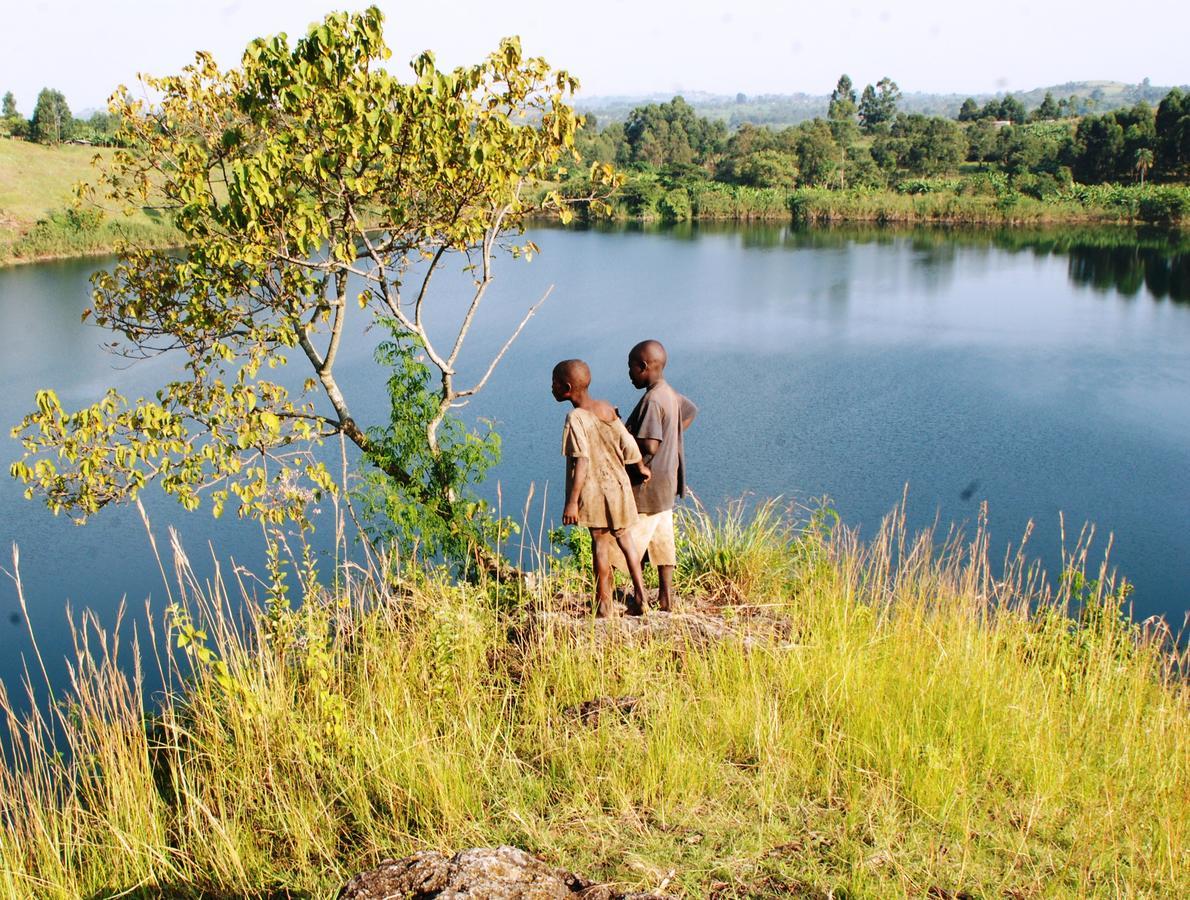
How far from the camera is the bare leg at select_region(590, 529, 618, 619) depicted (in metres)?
4.69

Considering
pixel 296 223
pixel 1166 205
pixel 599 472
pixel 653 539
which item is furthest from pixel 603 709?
pixel 1166 205

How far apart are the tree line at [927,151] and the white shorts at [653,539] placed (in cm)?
4819

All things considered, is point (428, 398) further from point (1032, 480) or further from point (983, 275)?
point (983, 275)

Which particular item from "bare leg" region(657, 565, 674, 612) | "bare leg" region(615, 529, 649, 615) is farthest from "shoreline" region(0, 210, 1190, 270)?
"bare leg" region(615, 529, 649, 615)

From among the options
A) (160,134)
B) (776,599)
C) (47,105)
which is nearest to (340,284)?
(160,134)

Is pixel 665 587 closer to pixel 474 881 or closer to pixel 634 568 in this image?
pixel 634 568

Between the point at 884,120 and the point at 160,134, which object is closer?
the point at 160,134

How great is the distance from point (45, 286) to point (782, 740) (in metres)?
32.2

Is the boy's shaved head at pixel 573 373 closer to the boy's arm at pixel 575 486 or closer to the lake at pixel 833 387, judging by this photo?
the boy's arm at pixel 575 486

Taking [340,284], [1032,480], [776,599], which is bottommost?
[1032,480]

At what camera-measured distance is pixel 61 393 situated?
1773cm

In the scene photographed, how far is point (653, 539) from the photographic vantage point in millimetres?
4996

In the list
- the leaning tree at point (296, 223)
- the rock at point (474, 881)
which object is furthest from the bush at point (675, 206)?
the rock at point (474, 881)

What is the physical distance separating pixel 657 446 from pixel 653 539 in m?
0.56
